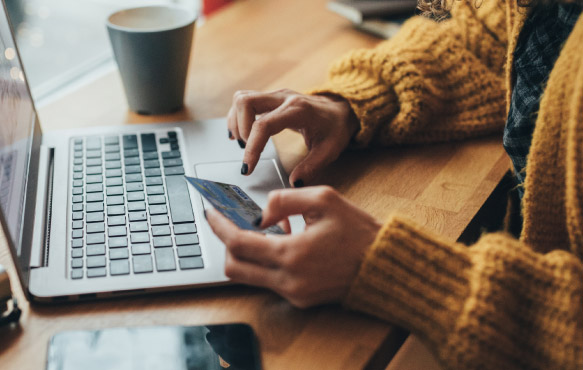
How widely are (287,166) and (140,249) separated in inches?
9.7

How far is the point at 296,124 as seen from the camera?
73 centimetres

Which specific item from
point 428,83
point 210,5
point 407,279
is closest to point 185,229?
point 407,279

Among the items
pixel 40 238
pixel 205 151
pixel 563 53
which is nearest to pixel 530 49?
pixel 563 53

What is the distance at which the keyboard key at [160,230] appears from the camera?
583mm

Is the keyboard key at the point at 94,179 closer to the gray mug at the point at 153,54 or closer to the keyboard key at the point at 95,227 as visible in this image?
the keyboard key at the point at 95,227

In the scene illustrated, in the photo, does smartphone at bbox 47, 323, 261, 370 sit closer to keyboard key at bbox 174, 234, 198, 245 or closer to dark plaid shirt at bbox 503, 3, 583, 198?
keyboard key at bbox 174, 234, 198, 245

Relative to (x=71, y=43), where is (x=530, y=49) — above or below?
above

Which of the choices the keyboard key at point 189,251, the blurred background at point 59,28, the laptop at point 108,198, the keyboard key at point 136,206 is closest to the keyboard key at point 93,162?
the laptop at point 108,198

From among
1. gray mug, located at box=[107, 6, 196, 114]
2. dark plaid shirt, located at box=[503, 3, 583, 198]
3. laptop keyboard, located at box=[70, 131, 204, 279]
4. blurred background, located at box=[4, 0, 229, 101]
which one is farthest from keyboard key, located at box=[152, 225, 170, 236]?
blurred background, located at box=[4, 0, 229, 101]

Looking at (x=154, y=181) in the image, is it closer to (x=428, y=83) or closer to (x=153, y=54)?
(x=153, y=54)

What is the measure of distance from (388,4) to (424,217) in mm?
600

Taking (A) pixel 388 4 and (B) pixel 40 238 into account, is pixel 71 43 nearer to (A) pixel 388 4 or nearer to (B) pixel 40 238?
(A) pixel 388 4

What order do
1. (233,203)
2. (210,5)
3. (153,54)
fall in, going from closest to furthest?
1. (233,203)
2. (153,54)
3. (210,5)

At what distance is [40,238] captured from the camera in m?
0.57
